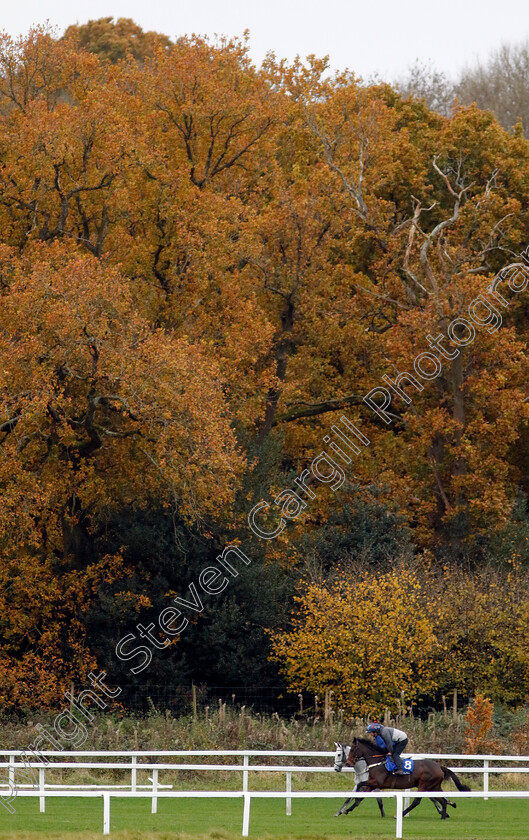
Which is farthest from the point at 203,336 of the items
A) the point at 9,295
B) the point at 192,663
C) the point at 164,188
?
the point at 192,663

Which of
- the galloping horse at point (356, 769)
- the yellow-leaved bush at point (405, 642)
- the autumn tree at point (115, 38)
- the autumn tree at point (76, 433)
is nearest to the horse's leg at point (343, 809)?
the galloping horse at point (356, 769)

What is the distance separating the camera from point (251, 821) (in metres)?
16.4

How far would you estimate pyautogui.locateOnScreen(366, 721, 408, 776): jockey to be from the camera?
16453mm

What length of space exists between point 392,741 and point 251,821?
88.7 inches

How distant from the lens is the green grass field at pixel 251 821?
1479 cm

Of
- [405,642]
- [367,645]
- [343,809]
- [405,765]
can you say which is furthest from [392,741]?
[367,645]

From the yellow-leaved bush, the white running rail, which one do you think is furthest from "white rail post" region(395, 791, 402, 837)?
the yellow-leaved bush

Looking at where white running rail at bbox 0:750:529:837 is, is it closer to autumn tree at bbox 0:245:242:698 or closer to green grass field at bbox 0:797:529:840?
green grass field at bbox 0:797:529:840

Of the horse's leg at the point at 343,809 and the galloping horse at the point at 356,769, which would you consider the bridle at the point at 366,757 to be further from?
the horse's leg at the point at 343,809

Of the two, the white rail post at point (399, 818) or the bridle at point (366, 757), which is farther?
the bridle at point (366, 757)

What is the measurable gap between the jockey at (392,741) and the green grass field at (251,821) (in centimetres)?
79

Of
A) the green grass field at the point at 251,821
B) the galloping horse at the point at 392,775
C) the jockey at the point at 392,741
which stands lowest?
the green grass field at the point at 251,821

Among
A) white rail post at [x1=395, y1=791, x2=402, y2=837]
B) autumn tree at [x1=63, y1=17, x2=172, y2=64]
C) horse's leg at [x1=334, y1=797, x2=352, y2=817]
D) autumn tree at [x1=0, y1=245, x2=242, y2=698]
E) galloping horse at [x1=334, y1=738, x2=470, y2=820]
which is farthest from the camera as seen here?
autumn tree at [x1=63, y1=17, x2=172, y2=64]

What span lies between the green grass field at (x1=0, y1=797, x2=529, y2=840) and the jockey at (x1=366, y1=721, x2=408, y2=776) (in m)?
0.79
